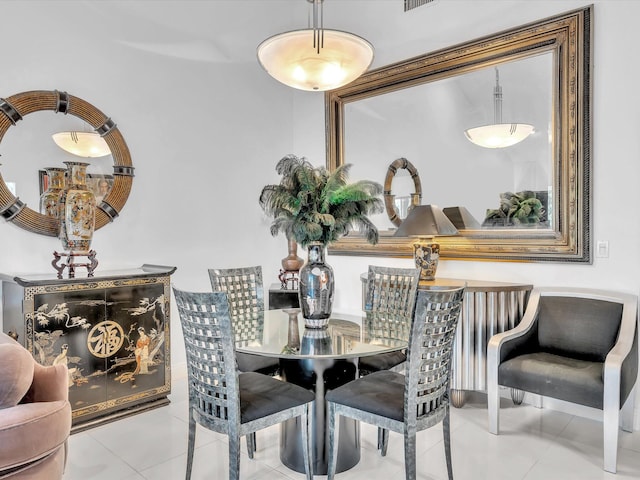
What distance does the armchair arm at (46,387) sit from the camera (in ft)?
5.77

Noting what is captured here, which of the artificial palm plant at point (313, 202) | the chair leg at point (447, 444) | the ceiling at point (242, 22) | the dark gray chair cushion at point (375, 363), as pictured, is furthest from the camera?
the ceiling at point (242, 22)

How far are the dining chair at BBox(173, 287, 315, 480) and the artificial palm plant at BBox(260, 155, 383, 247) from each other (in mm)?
773

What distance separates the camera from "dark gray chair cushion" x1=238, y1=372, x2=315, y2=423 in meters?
2.03

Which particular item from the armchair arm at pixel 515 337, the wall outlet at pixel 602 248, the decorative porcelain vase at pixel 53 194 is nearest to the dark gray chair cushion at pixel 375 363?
the armchair arm at pixel 515 337

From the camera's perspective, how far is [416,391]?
77.3 inches

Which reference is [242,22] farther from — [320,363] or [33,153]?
[320,363]

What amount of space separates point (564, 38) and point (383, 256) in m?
2.25

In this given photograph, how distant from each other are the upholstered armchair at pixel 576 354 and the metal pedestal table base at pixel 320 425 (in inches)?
39.3

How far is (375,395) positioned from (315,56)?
1865 millimetres

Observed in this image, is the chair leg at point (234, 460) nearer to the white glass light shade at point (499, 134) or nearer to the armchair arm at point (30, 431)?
the armchair arm at point (30, 431)

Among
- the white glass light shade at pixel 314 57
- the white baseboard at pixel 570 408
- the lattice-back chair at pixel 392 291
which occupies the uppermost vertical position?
the white glass light shade at pixel 314 57

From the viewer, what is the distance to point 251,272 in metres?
3.41

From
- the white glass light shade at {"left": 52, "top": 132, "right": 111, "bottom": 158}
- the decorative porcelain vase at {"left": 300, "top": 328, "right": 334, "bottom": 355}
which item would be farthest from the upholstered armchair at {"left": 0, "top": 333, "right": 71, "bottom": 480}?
the white glass light shade at {"left": 52, "top": 132, "right": 111, "bottom": 158}

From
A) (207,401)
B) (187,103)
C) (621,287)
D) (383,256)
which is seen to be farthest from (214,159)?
(621,287)
